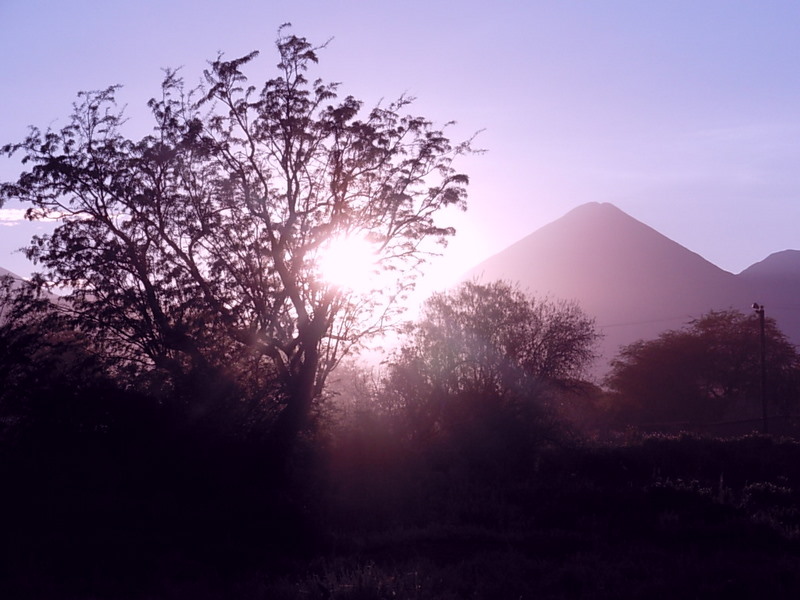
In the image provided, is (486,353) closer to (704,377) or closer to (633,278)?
(704,377)

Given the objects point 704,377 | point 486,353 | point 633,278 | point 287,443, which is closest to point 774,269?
point 633,278

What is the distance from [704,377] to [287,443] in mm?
40328

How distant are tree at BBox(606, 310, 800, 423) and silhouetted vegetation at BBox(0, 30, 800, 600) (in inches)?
876

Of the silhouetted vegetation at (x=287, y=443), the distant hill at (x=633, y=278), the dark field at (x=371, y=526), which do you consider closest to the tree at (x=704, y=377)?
the silhouetted vegetation at (x=287, y=443)

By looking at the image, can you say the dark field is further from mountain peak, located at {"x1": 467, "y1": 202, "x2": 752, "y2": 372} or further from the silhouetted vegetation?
mountain peak, located at {"x1": 467, "y1": 202, "x2": 752, "y2": 372}

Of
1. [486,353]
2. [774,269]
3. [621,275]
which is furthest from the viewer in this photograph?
[774,269]

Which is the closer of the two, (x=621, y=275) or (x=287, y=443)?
(x=287, y=443)

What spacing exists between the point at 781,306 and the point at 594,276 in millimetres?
34423

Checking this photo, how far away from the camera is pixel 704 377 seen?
5303 cm

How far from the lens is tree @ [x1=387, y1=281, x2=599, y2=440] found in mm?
24953

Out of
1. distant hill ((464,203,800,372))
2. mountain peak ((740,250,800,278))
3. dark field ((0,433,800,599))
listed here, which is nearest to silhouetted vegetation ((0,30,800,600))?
dark field ((0,433,800,599))

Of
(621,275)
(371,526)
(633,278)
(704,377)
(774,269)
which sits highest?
(774,269)

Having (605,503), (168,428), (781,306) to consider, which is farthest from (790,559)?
(781,306)

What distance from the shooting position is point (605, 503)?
17.1 metres
